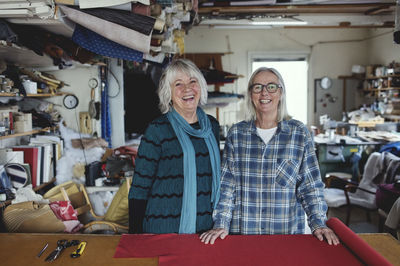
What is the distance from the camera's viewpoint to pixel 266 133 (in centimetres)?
178

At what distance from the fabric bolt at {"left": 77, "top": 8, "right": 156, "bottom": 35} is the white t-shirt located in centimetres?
94

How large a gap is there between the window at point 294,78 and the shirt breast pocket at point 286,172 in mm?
6857

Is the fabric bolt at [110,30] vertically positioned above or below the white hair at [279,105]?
above

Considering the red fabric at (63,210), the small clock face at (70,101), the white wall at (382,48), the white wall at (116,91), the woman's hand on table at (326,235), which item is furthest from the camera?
the white wall at (382,48)

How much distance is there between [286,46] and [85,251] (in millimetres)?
→ 7726

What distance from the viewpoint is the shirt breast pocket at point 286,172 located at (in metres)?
1.68

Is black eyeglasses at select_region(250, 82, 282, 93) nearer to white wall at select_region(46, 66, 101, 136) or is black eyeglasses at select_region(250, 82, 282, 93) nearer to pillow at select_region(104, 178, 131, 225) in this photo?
pillow at select_region(104, 178, 131, 225)

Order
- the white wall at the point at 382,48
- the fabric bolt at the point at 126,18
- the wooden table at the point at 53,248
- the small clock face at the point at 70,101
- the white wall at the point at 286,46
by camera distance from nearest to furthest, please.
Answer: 1. the wooden table at the point at 53,248
2. the fabric bolt at the point at 126,18
3. the small clock face at the point at 70,101
4. the white wall at the point at 382,48
5. the white wall at the point at 286,46

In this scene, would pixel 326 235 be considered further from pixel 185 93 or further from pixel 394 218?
pixel 394 218

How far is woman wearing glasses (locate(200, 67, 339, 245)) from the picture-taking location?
169cm

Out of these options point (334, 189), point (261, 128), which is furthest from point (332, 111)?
point (261, 128)

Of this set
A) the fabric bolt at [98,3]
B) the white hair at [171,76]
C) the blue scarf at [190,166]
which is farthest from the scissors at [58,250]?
the fabric bolt at [98,3]

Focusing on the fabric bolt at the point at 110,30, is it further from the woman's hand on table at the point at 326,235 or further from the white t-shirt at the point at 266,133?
the woman's hand on table at the point at 326,235

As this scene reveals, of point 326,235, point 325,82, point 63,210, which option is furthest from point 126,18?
point 325,82
